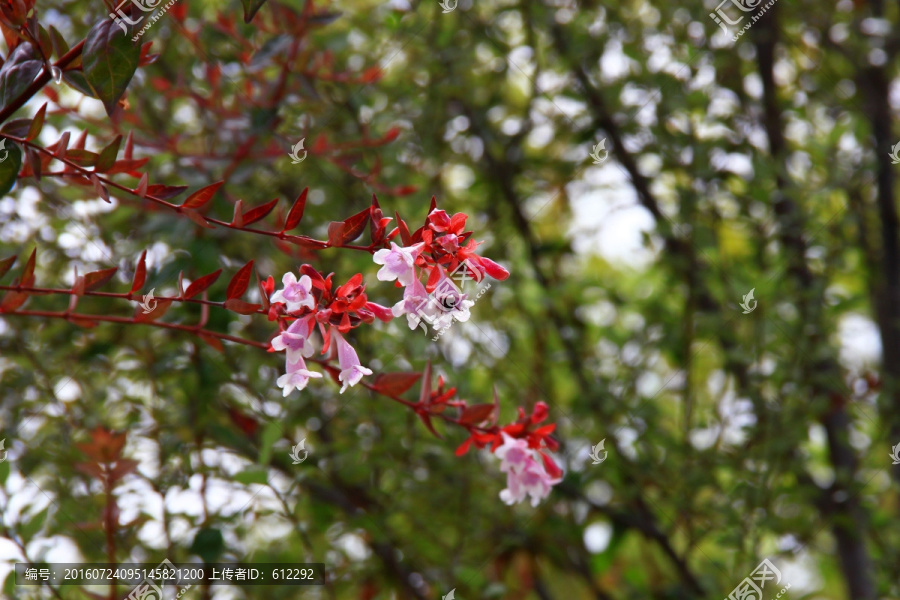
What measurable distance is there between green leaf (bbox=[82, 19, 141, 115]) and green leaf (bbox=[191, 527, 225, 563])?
919mm

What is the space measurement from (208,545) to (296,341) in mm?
820

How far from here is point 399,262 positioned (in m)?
0.81

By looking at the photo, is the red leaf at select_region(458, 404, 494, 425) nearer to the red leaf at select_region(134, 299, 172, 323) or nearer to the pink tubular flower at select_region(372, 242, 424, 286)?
the pink tubular flower at select_region(372, 242, 424, 286)

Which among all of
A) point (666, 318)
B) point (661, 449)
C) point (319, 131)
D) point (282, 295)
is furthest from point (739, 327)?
point (282, 295)

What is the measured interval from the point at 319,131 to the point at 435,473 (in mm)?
901

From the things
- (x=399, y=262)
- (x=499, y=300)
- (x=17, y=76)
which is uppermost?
(x=17, y=76)

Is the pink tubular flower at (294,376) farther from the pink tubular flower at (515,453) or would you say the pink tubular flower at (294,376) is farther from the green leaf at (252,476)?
the green leaf at (252,476)

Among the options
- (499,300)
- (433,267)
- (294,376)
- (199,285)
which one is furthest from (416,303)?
(499,300)

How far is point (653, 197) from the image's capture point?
84.7 inches

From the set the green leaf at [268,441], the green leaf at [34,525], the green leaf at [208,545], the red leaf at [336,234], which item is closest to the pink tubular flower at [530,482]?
the red leaf at [336,234]

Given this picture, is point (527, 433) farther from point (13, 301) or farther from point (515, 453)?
point (13, 301)

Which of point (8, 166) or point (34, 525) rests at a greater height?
point (8, 166)

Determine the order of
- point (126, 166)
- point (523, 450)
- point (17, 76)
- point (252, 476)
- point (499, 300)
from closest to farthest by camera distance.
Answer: point (17, 76) < point (126, 166) < point (523, 450) < point (252, 476) < point (499, 300)

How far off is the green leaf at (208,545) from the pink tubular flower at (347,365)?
2.52ft
